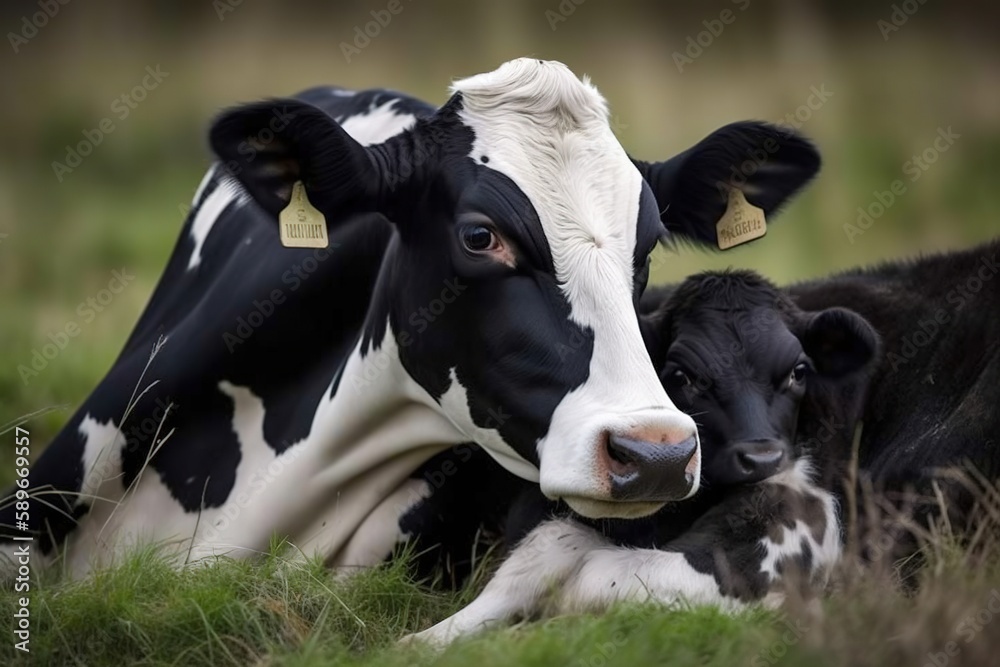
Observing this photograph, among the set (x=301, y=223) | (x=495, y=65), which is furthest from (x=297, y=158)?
(x=495, y=65)

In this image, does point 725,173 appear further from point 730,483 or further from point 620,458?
point 620,458

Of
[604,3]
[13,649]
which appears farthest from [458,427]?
[604,3]

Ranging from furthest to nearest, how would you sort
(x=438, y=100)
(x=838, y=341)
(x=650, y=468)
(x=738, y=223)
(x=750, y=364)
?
(x=438, y=100) < (x=738, y=223) < (x=838, y=341) < (x=750, y=364) < (x=650, y=468)

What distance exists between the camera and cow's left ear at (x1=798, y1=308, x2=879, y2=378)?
243 inches

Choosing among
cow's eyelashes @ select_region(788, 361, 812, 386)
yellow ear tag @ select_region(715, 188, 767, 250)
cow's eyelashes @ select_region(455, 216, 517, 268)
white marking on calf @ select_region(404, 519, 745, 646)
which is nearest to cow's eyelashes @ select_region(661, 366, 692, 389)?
cow's eyelashes @ select_region(788, 361, 812, 386)

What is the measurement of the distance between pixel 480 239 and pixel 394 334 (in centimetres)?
74

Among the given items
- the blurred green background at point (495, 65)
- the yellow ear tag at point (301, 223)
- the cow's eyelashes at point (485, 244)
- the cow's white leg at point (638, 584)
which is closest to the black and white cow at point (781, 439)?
the cow's white leg at point (638, 584)

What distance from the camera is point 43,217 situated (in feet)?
53.0

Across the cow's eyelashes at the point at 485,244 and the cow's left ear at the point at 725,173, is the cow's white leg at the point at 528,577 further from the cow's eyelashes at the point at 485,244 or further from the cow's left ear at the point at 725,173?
the cow's left ear at the point at 725,173

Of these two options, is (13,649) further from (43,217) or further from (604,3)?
(604,3)

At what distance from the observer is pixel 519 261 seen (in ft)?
17.9

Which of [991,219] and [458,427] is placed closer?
[458,427]

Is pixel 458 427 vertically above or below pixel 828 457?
above

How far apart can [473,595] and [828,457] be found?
1599 millimetres
